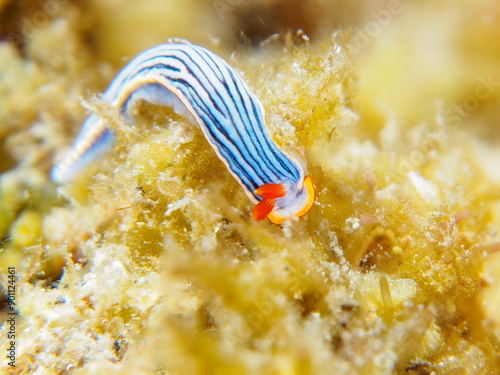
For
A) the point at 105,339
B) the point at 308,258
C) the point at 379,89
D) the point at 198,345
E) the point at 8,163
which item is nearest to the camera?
the point at 198,345

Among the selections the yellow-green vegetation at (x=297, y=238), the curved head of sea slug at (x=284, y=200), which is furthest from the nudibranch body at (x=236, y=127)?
the yellow-green vegetation at (x=297, y=238)

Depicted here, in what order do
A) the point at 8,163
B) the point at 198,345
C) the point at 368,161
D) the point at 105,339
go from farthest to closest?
the point at 8,163, the point at 368,161, the point at 105,339, the point at 198,345

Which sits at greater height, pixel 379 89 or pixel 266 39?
pixel 266 39

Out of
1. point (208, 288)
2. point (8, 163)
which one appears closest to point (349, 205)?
point (208, 288)

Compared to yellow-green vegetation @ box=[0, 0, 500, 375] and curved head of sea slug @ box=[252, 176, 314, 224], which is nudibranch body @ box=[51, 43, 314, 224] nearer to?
curved head of sea slug @ box=[252, 176, 314, 224]

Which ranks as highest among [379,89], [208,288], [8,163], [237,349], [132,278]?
[8,163]

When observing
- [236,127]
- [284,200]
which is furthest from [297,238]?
[236,127]

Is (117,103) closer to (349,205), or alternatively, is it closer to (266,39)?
(266,39)

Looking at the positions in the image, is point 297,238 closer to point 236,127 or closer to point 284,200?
point 284,200
